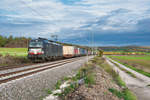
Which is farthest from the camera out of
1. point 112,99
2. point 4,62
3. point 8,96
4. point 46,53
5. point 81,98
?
point 46,53

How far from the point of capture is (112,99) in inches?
295

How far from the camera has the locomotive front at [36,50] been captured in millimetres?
26867

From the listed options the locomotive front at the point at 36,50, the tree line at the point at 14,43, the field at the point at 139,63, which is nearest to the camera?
the locomotive front at the point at 36,50

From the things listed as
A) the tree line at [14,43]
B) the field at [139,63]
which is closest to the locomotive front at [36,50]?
the field at [139,63]

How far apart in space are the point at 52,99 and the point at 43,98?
0.44 metres

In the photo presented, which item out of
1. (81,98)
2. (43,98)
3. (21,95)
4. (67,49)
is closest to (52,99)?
(43,98)

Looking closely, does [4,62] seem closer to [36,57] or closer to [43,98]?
[36,57]

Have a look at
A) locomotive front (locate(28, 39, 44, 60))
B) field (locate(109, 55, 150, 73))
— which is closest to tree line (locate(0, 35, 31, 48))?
field (locate(109, 55, 150, 73))

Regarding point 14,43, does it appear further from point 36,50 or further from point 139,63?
point 36,50

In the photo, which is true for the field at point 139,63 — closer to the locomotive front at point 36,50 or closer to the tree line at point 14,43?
the locomotive front at point 36,50

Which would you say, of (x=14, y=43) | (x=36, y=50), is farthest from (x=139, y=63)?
(x=14, y=43)

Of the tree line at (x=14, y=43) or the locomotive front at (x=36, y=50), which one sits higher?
the tree line at (x=14, y=43)

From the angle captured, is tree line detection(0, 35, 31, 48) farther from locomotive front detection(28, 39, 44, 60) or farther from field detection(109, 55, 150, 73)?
locomotive front detection(28, 39, 44, 60)

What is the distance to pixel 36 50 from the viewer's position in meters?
27.0
